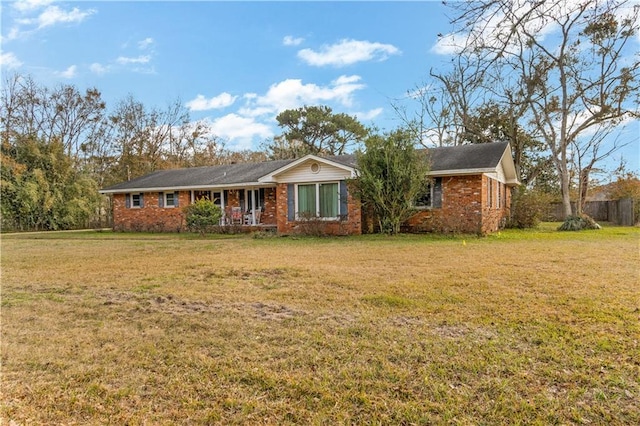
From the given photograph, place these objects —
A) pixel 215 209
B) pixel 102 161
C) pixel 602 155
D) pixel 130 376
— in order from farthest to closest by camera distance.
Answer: pixel 102 161, pixel 602 155, pixel 215 209, pixel 130 376

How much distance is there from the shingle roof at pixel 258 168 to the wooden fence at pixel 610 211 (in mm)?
8432

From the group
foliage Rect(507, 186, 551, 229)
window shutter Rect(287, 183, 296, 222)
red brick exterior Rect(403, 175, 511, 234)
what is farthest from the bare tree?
window shutter Rect(287, 183, 296, 222)

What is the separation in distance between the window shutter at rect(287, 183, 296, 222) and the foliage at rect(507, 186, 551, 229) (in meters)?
10.5

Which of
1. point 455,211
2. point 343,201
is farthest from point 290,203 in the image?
point 455,211

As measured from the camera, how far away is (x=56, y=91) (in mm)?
27203

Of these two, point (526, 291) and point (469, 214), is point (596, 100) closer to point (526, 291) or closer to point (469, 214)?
point (469, 214)

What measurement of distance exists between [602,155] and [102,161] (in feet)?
111

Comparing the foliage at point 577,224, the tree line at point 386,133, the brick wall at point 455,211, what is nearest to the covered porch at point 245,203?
the tree line at point 386,133

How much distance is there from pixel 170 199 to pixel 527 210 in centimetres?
1748

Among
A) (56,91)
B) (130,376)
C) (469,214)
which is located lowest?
(130,376)

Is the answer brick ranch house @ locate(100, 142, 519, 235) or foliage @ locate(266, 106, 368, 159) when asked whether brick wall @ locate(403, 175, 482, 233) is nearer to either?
Answer: brick ranch house @ locate(100, 142, 519, 235)

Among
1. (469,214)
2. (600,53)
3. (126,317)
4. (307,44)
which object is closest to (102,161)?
(307,44)

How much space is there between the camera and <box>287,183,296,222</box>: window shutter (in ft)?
52.0

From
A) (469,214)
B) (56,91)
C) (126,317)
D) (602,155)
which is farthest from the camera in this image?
(56,91)
